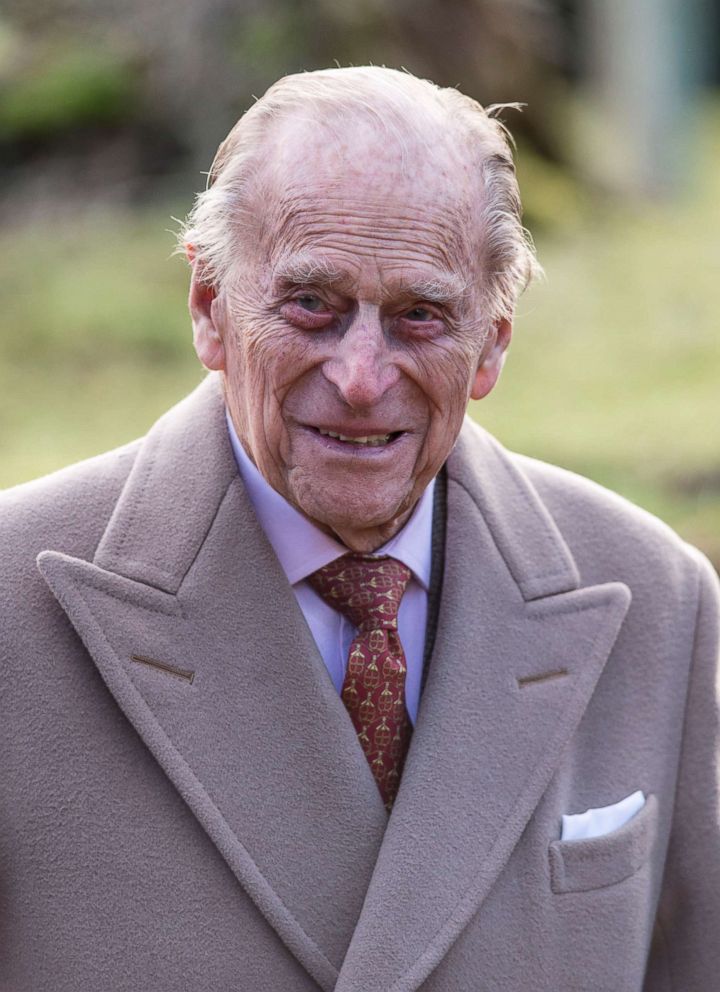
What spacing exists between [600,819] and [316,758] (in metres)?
0.52

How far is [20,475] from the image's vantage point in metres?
4.98

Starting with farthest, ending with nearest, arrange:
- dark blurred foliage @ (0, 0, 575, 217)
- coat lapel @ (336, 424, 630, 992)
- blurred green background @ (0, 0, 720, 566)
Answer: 1. dark blurred foliage @ (0, 0, 575, 217)
2. blurred green background @ (0, 0, 720, 566)
3. coat lapel @ (336, 424, 630, 992)

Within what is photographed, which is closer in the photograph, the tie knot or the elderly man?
the elderly man

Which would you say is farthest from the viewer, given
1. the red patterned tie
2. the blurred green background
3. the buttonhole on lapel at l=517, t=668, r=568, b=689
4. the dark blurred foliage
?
the dark blurred foliage

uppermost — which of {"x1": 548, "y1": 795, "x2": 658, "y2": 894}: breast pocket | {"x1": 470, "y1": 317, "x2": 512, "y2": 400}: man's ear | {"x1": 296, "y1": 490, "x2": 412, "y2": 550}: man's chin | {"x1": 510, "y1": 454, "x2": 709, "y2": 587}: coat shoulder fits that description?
{"x1": 470, "y1": 317, "x2": 512, "y2": 400}: man's ear

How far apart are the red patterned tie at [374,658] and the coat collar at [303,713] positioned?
57mm

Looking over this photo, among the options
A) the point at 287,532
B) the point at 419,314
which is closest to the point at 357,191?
the point at 419,314

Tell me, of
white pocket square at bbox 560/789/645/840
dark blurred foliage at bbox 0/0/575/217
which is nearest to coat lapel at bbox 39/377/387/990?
white pocket square at bbox 560/789/645/840

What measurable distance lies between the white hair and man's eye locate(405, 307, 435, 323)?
138mm

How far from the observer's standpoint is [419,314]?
2.19 metres

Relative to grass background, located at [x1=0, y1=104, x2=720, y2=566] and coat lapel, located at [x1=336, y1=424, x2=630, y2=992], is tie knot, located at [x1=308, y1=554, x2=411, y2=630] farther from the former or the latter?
grass background, located at [x1=0, y1=104, x2=720, y2=566]

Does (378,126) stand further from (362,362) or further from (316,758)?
(316,758)

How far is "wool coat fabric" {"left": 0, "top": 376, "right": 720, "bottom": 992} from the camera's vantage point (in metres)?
2.13

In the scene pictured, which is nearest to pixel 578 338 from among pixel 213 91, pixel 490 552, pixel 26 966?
pixel 213 91
